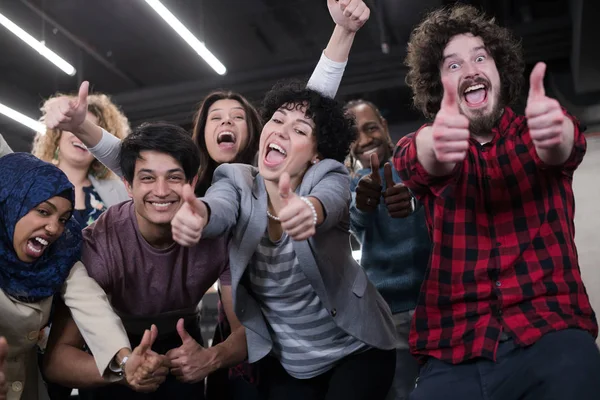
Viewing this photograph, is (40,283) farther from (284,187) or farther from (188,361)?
(284,187)

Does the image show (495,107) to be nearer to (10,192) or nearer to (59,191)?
(59,191)

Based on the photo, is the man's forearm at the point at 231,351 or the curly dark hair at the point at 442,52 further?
the man's forearm at the point at 231,351

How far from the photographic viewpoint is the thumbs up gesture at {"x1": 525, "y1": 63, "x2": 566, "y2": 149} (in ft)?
4.74

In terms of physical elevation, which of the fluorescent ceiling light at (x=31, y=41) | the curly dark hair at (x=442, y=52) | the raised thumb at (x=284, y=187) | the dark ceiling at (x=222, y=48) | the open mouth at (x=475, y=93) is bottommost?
the raised thumb at (x=284, y=187)

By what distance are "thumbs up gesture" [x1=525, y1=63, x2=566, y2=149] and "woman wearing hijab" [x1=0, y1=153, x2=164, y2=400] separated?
53.9 inches

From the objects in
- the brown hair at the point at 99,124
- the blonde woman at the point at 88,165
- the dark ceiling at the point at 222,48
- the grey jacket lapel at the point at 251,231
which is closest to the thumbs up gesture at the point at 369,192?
the grey jacket lapel at the point at 251,231

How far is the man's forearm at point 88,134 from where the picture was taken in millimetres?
2574

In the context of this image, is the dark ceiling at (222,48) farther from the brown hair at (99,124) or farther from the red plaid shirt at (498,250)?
the red plaid shirt at (498,250)

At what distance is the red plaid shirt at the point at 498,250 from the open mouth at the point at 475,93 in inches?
3.8

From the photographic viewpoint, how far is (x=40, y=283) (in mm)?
2137

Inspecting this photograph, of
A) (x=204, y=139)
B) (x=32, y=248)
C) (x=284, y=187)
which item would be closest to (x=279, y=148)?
(x=284, y=187)

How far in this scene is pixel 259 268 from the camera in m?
2.18

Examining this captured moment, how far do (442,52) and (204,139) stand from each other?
1.39 m

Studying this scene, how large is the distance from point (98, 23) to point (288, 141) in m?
7.19
